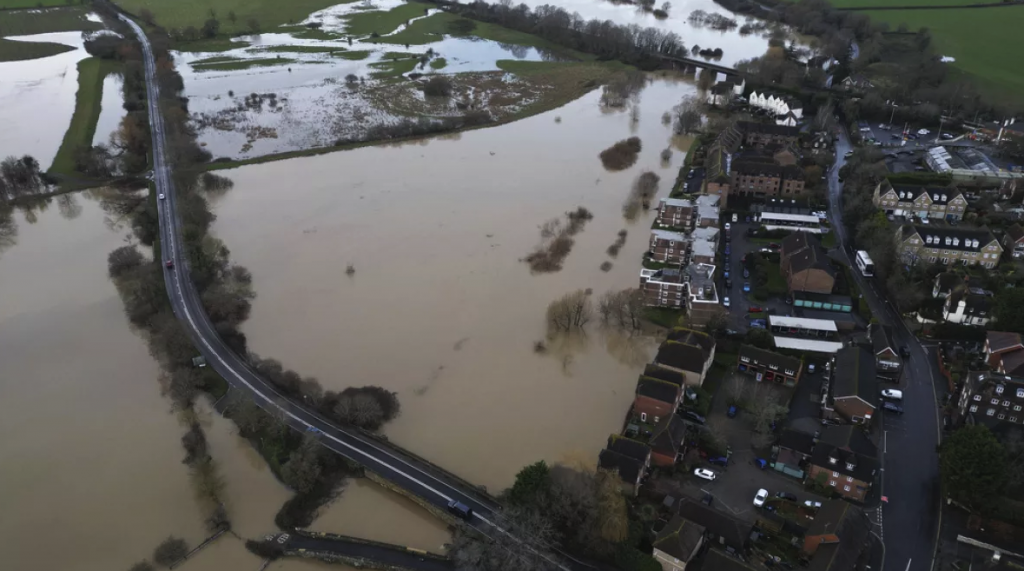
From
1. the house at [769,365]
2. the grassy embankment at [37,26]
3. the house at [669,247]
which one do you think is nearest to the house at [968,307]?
the house at [769,365]

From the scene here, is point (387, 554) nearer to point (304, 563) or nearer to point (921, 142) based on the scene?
point (304, 563)

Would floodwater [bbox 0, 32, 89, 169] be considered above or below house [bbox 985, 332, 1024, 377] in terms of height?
above

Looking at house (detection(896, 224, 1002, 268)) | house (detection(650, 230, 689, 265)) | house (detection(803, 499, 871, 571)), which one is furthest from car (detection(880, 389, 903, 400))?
house (detection(650, 230, 689, 265))

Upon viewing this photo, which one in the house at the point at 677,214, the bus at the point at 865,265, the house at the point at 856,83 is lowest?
the bus at the point at 865,265

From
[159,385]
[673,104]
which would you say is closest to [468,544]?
[159,385]

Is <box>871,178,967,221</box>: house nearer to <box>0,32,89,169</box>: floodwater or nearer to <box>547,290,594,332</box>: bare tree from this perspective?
<box>547,290,594,332</box>: bare tree

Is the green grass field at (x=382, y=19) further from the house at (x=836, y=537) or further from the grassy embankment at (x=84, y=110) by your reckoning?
the house at (x=836, y=537)

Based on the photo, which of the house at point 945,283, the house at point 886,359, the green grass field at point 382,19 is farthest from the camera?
the green grass field at point 382,19
